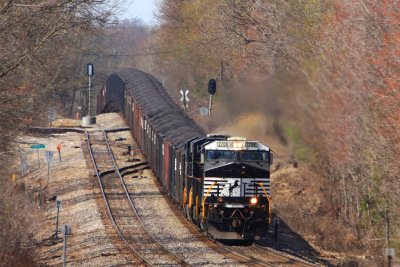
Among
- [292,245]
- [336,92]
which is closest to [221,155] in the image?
[336,92]

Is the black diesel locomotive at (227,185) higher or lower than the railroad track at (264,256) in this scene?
higher

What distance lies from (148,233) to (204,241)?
2.53 meters

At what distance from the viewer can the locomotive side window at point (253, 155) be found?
74.8 feet

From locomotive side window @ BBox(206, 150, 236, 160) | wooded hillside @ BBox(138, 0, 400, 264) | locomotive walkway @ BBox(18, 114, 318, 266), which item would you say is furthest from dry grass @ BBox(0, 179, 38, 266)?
wooded hillside @ BBox(138, 0, 400, 264)

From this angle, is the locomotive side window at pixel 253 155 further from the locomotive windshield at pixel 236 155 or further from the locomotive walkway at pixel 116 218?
the locomotive walkway at pixel 116 218

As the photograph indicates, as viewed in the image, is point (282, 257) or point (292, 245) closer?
point (282, 257)

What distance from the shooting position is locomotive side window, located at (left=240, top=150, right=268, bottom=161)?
2280cm

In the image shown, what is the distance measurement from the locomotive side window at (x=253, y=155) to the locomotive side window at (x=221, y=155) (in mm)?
283

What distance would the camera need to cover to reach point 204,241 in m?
24.8

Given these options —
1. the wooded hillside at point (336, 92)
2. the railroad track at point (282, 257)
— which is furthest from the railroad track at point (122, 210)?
the wooded hillside at point (336, 92)

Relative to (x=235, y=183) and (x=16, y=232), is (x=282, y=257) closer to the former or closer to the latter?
(x=235, y=183)

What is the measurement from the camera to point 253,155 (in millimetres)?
22875

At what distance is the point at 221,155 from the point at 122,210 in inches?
383

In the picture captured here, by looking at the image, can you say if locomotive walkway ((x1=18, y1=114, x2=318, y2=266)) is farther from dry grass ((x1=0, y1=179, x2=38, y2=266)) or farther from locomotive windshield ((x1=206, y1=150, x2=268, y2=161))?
locomotive windshield ((x1=206, y1=150, x2=268, y2=161))
